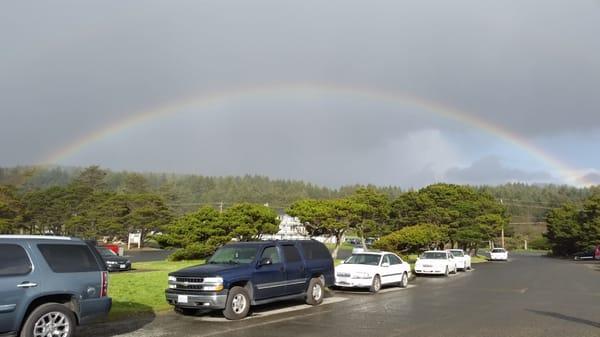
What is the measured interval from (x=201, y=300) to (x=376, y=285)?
8.93 metres

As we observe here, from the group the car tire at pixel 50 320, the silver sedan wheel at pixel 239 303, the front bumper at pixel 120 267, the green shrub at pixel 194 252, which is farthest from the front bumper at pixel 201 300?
the green shrub at pixel 194 252

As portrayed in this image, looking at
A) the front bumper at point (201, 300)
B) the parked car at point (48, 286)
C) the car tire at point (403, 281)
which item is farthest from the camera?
the car tire at point (403, 281)

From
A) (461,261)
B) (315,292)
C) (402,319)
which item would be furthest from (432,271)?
(402,319)

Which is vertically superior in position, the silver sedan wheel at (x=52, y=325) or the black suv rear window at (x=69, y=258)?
the black suv rear window at (x=69, y=258)

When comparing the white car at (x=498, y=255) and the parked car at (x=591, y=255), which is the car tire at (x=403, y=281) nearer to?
the white car at (x=498, y=255)

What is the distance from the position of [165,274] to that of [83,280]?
12.1 meters

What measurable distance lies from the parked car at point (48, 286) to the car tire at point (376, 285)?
11.5 m

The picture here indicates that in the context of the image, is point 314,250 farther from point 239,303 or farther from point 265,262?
point 239,303

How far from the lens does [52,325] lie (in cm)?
885

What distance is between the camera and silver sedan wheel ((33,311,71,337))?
341 inches

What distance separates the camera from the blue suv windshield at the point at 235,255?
1377 centimetres

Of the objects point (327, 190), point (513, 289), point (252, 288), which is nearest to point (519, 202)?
point (327, 190)

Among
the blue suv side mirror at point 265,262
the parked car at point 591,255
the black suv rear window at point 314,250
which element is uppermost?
the black suv rear window at point 314,250

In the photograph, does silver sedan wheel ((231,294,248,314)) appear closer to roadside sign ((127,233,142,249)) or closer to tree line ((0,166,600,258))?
tree line ((0,166,600,258))
